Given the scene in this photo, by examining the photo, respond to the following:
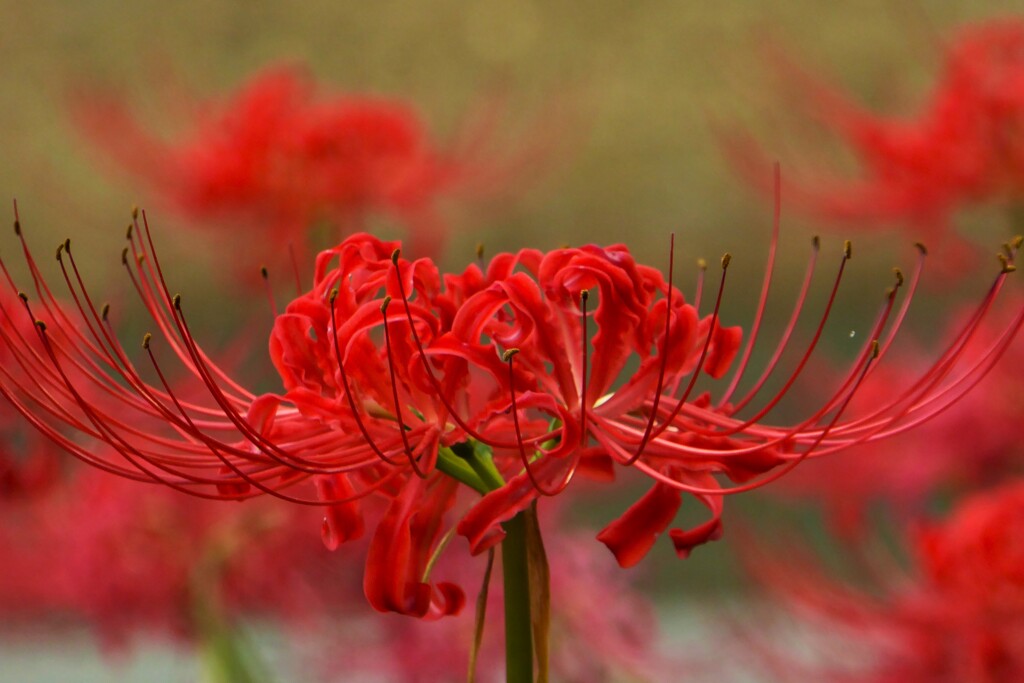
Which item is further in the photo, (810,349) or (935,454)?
(935,454)

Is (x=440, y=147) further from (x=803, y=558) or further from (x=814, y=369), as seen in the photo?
(x=803, y=558)

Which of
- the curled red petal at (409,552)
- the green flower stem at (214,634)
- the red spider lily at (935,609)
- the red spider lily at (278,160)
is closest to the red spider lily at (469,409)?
the curled red petal at (409,552)

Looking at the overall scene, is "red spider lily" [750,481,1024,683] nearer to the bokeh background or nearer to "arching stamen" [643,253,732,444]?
"arching stamen" [643,253,732,444]

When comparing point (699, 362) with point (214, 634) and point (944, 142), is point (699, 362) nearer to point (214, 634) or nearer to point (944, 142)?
point (214, 634)

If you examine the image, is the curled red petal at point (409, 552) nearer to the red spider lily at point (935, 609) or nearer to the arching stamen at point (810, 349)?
the arching stamen at point (810, 349)

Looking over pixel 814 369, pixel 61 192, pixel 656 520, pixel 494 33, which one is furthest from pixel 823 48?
pixel 656 520

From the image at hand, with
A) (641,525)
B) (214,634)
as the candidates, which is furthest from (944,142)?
(641,525)
